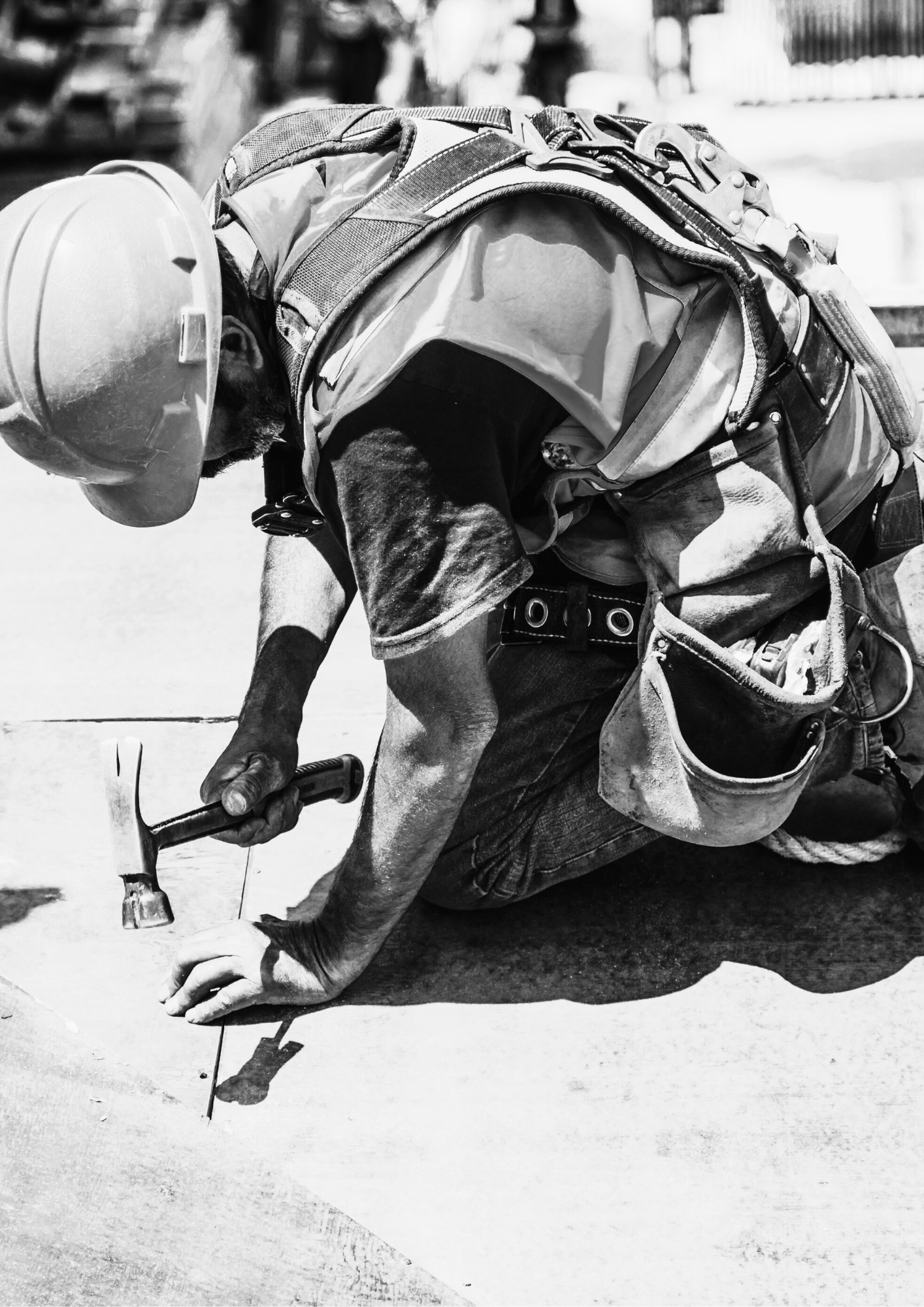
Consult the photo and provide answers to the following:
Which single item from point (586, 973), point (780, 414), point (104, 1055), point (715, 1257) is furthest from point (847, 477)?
point (104, 1055)

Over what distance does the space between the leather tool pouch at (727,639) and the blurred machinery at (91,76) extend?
9110mm

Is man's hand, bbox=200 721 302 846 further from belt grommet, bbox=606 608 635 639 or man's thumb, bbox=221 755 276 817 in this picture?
belt grommet, bbox=606 608 635 639

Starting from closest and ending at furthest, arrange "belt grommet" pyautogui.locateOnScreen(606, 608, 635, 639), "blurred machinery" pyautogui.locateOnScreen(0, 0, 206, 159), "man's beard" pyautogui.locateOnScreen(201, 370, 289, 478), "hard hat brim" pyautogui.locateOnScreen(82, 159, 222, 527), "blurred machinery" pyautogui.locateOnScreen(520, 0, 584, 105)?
1. "hard hat brim" pyautogui.locateOnScreen(82, 159, 222, 527)
2. "man's beard" pyautogui.locateOnScreen(201, 370, 289, 478)
3. "belt grommet" pyautogui.locateOnScreen(606, 608, 635, 639)
4. "blurred machinery" pyautogui.locateOnScreen(520, 0, 584, 105)
5. "blurred machinery" pyautogui.locateOnScreen(0, 0, 206, 159)

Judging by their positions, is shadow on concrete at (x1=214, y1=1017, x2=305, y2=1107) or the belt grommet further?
→ the belt grommet

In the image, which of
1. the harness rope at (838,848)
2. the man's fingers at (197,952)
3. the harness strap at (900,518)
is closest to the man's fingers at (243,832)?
the man's fingers at (197,952)

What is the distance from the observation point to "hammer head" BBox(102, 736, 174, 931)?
2426mm

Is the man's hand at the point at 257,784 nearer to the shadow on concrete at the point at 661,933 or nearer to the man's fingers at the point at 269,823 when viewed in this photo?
the man's fingers at the point at 269,823

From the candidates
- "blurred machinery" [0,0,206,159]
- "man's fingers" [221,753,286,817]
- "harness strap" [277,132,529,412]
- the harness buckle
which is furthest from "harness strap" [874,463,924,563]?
"blurred machinery" [0,0,206,159]

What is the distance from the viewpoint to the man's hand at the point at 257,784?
270cm

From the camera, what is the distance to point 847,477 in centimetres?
259

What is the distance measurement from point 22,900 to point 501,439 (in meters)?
1.42

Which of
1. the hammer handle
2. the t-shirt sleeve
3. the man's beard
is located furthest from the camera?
the hammer handle

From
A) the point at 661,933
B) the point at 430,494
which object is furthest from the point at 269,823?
the point at 430,494

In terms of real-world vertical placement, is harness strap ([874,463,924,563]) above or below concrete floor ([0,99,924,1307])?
above
